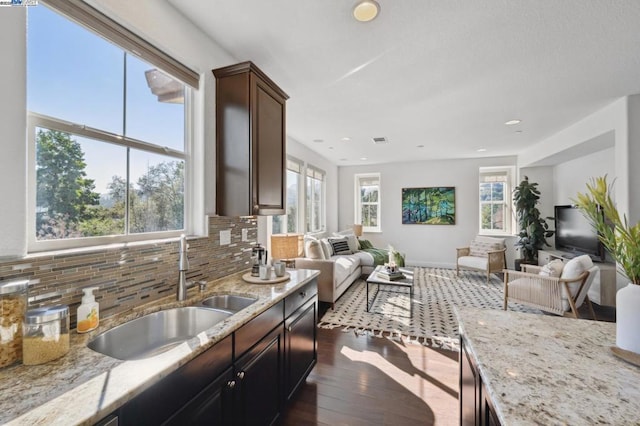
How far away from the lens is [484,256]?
5.38 meters

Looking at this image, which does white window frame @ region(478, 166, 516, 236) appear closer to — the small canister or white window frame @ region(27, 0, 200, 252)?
white window frame @ region(27, 0, 200, 252)

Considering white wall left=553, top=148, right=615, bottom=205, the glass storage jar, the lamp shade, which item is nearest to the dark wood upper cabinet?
the glass storage jar

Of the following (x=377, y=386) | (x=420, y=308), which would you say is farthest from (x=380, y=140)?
(x=377, y=386)

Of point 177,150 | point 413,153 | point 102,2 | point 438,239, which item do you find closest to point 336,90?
point 177,150

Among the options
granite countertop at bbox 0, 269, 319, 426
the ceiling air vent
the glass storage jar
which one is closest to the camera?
granite countertop at bbox 0, 269, 319, 426

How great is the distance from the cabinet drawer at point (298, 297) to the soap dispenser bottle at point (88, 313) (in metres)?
0.94

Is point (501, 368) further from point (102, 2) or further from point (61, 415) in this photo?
point (102, 2)

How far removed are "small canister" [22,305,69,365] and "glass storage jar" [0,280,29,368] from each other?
0.12 ft

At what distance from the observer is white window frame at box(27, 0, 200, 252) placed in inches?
45.1

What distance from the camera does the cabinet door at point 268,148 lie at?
1942 millimetres

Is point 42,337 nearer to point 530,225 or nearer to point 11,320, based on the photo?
point 11,320

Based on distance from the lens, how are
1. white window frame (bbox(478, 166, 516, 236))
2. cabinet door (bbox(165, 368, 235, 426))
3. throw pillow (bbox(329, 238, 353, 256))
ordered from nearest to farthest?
cabinet door (bbox(165, 368, 235, 426)) → throw pillow (bbox(329, 238, 353, 256)) → white window frame (bbox(478, 166, 516, 236))

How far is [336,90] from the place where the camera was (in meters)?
2.83

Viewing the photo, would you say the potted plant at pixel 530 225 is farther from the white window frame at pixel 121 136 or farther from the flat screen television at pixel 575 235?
the white window frame at pixel 121 136
